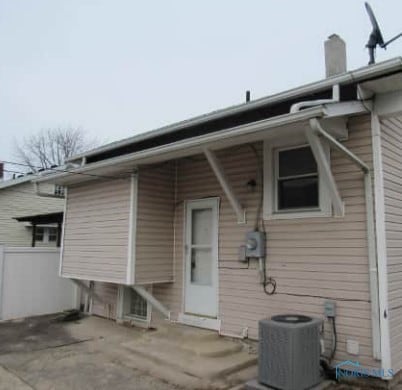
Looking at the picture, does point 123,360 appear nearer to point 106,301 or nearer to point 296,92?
point 106,301

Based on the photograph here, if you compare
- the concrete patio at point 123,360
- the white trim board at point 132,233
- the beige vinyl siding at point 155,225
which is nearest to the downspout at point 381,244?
the concrete patio at point 123,360

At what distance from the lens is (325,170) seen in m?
4.23

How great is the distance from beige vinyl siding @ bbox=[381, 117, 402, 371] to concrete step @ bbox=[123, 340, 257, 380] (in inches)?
65.0

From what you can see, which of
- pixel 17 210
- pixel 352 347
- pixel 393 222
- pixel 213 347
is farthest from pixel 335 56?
pixel 17 210

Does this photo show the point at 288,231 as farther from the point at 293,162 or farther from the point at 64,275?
the point at 64,275

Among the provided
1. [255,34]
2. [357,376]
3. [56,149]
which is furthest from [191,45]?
[56,149]

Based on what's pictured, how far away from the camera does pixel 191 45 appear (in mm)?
14344

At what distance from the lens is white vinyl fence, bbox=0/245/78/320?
7867mm

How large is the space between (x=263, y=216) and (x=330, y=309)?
1485 millimetres

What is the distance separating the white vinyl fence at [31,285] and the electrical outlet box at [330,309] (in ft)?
20.2

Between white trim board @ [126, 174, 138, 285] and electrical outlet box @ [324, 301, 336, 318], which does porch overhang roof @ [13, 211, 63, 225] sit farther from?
electrical outlet box @ [324, 301, 336, 318]

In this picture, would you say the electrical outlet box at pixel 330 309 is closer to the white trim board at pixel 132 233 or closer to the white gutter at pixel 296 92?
the white gutter at pixel 296 92

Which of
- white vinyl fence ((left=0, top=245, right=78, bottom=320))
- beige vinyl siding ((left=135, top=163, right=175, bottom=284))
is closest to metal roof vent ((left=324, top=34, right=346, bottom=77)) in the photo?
beige vinyl siding ((left=135, top=163, right=175, bottom=284))

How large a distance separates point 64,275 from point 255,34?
9.92 m
